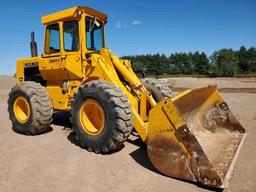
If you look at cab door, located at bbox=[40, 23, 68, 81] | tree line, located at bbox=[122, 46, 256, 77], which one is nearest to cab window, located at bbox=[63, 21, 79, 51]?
cab door, located at bbox=[40, 23, 68, 81]

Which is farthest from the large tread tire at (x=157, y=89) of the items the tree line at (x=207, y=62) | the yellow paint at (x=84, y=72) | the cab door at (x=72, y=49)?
the tree line at (x=207, y=62)

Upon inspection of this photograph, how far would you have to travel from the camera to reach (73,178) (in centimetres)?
362

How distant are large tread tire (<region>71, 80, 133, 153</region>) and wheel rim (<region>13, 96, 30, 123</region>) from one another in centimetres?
208

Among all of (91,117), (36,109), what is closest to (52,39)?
(36,109)

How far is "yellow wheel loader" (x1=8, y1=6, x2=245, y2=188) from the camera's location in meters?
3.49

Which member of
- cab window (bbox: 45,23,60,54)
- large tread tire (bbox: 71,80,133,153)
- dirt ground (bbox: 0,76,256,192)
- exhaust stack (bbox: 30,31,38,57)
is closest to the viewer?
dirt ground (bbox: 0,76,256,192)

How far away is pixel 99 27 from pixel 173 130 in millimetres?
3851

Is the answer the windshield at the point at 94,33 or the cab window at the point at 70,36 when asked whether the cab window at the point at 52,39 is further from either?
the windshield at the point at 94,33

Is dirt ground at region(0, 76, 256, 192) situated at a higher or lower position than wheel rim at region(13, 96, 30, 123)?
lower

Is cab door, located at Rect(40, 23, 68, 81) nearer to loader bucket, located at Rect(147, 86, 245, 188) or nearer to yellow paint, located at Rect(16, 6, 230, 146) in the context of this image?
yellow paint, located at Rect(16, 6, 230, 146)

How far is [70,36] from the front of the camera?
18.8 ft

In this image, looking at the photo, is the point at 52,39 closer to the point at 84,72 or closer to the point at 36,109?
the point at 84,72

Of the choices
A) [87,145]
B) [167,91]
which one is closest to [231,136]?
[167,91]

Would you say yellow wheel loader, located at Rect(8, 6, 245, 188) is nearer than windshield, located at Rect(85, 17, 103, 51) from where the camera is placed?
Yes
